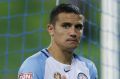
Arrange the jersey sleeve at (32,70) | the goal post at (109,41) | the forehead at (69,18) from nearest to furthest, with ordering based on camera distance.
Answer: the jersey sleeve at (32,70)
the forehead at (69,18)
the goal post at (109,41)

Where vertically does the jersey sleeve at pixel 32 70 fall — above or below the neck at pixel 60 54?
below

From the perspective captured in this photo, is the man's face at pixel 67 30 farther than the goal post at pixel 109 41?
No

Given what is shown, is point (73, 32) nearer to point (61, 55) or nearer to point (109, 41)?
point (61, 55)

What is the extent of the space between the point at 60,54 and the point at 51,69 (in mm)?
122

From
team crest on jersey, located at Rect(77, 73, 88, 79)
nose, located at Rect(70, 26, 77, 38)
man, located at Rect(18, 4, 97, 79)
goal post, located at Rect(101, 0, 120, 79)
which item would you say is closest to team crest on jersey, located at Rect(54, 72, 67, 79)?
man, located at Rect(18, 4, 97, 79)

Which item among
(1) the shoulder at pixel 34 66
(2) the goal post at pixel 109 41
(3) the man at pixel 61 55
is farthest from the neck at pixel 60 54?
(2) the goal post at pixel 109 41

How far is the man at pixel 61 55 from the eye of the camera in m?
3.39

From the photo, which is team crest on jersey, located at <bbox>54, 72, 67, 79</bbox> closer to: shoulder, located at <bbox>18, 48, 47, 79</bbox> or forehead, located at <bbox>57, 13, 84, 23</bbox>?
shoulder, located at <bbox>18, 48, 47, 79</bbox>

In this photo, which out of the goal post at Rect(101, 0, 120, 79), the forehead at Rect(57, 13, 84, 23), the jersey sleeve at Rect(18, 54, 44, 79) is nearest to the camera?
the jersey sleeve at Rect(18, 54, 44, 79)

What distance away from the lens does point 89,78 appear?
3.60 metres

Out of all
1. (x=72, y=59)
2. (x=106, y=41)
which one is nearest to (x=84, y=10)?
(x=106, y=41)

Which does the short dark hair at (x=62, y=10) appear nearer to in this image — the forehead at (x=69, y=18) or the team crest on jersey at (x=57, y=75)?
the forehead at (x=69, y=18)

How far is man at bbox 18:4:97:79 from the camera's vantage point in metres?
3.39

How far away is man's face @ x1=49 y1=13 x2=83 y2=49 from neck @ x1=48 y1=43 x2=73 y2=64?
0.12ft
